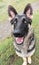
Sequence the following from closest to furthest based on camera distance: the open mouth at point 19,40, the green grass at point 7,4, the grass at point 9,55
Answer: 1. the open mouth at point 19,40
2. the grass at point 9,55
3. the green grass at point 7,4

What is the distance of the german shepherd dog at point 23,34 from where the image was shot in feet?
17.3

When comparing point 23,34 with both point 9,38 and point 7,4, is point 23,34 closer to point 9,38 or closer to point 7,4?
point 9,38

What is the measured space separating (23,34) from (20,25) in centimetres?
22

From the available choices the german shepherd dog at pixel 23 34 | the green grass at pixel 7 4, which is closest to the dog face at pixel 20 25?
the german shepherd dog at pixel 23 34

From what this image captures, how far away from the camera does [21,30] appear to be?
206 inches

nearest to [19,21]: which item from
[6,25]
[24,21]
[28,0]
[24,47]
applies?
[24,21]

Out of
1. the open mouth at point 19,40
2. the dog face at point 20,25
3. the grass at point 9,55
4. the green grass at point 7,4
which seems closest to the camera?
the dog face at point 20,25

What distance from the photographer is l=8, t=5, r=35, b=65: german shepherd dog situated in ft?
17.3

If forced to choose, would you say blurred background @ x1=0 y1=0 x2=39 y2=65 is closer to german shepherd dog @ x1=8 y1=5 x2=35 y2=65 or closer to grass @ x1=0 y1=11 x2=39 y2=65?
grass @ x1=0 y1=11 x2=39 y2=65

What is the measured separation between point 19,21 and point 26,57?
1.21 meters

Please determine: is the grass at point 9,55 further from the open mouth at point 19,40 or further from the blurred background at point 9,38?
the open mouth at point 19,40

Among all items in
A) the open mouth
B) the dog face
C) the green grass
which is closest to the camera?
the dog face

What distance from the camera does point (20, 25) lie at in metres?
5.27

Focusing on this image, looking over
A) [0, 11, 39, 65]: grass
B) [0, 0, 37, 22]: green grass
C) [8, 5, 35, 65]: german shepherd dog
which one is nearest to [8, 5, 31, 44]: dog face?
[8, 5, 35, 65]: german shepherd dog
